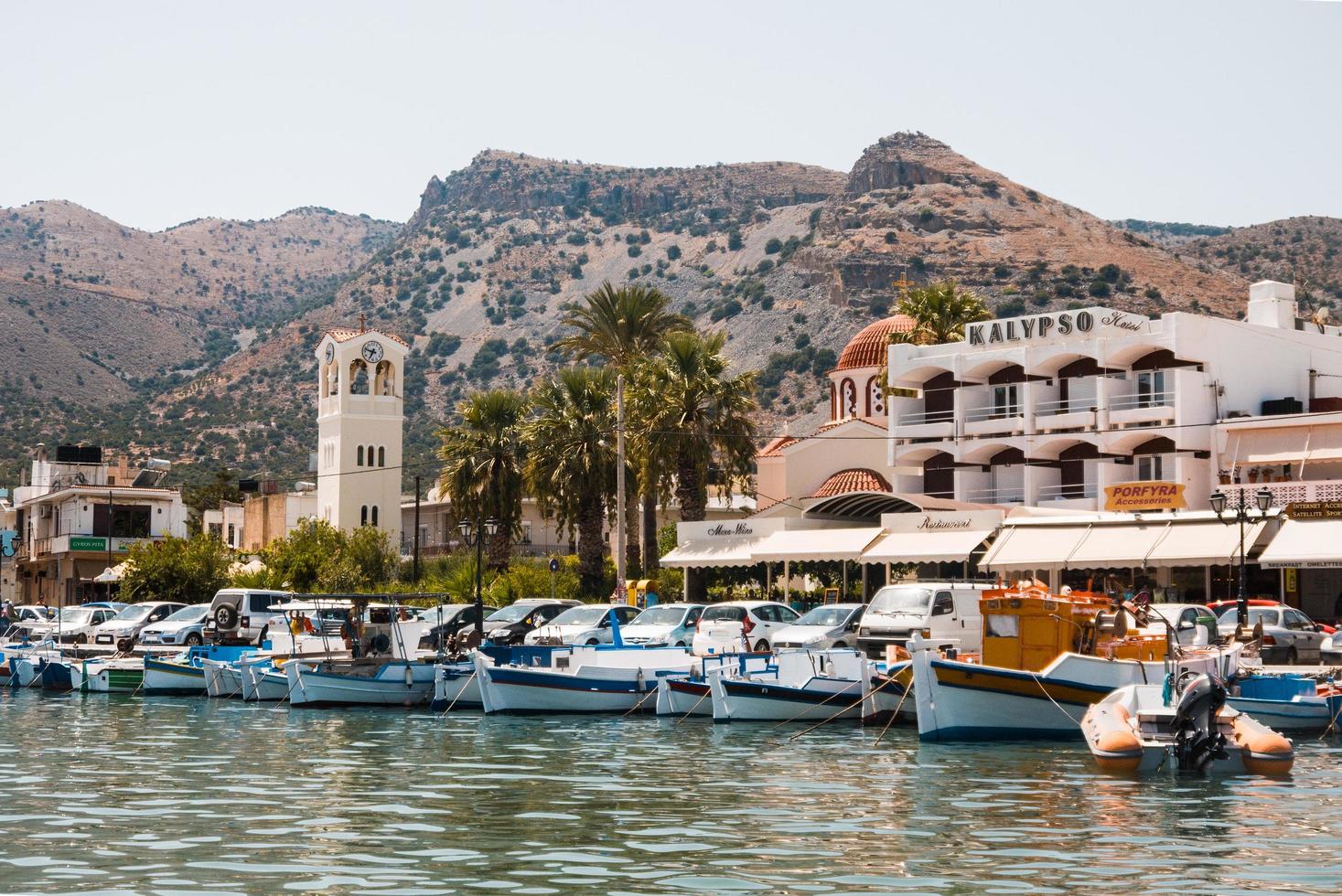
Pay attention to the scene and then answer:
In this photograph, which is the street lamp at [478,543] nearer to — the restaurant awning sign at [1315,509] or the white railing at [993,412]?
the white railing at [993,412]

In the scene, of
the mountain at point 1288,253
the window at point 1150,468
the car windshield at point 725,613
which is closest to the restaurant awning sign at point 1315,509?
the window at point 1150,468

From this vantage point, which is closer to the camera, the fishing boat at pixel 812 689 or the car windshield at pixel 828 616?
the fishing boat at pixel 812 689

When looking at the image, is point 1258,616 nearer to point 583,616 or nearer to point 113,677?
point 583,616

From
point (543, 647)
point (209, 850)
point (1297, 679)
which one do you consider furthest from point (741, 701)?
point (209, 850)

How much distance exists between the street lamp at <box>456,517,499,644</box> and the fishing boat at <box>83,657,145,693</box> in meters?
9.02

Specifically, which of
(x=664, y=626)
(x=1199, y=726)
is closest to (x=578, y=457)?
(x=664, y=626)

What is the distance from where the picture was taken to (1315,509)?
47.9 m

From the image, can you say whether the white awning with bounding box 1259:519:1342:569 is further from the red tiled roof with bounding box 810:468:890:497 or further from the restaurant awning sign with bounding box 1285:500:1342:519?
the red tiled roof with bounding box 810:468:890:497

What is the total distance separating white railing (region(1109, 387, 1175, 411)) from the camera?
182 feet

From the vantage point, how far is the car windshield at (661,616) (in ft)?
132

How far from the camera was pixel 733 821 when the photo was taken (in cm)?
1842

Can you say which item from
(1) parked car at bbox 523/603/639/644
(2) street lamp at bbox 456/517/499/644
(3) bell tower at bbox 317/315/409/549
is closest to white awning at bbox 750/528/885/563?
(2) street lamp at bbox 456/517/499/644

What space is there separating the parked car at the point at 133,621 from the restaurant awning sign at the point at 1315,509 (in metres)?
34.4

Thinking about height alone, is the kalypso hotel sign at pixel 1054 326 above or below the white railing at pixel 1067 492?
above
